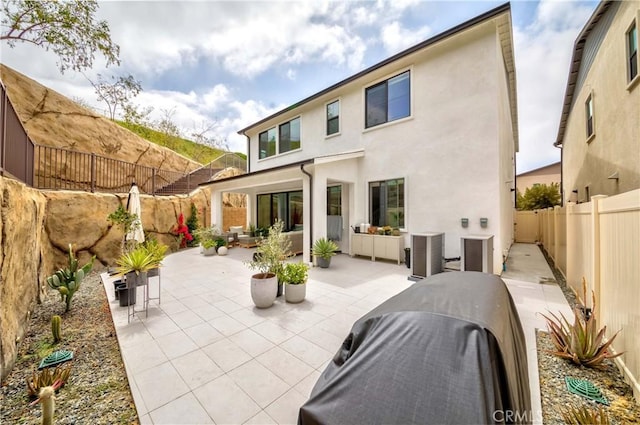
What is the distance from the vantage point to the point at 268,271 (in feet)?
16.6

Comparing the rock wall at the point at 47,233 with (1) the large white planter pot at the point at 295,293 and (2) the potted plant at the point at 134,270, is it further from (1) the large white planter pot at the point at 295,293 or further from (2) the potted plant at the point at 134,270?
(1) the large white planter pot at the point at 295,293

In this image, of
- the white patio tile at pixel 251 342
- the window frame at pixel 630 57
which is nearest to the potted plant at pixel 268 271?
the white patio tile at pixel 251 342

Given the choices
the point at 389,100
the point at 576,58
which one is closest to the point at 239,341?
the point at 389,100

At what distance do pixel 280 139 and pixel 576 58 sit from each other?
13955mm

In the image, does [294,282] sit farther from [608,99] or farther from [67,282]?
[608,99]

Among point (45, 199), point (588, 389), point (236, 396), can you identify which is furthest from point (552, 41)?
point (45, 199)

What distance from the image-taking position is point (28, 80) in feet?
34.8

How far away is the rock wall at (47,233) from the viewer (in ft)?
10.9

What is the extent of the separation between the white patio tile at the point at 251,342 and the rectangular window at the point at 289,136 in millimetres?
10018

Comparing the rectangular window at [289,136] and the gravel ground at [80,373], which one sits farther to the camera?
the rectangular window at [289,136]

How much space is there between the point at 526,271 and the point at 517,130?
38.5 ft

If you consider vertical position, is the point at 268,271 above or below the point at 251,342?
above

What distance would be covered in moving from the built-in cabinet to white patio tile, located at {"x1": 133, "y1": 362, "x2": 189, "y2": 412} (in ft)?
21.9

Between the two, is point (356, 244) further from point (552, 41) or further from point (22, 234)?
point (552, 41)
